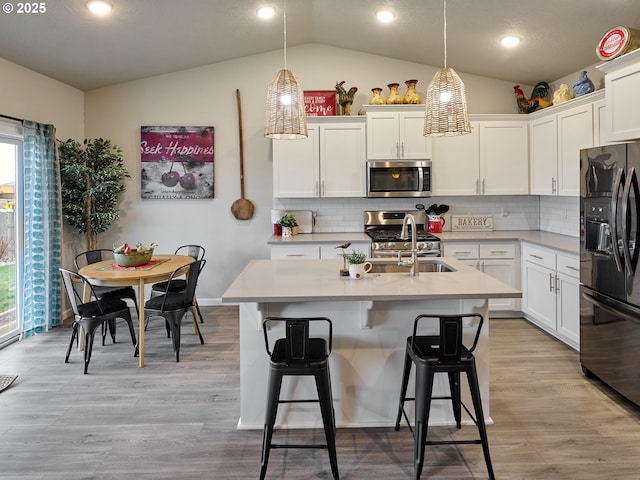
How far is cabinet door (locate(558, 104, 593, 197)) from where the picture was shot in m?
4.24

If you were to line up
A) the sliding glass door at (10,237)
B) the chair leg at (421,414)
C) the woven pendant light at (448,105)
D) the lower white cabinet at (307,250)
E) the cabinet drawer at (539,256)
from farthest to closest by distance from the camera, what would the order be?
the lower white cabinet at (307,250) < the sliding glass door at (10,237) < the cabinet drawer at (539,256) < the woven pendant light at (448,105) < the chair leg at (421,414)

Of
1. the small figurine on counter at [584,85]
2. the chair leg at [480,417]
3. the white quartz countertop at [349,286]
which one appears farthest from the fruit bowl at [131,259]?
the small figurine on counter at [584,85]

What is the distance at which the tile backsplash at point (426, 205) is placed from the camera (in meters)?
5.70

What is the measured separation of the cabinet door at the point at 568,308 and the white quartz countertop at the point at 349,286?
1.44 m

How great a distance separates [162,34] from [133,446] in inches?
142

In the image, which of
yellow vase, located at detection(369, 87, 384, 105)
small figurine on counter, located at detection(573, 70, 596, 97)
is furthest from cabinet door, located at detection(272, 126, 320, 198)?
small figurine on counter, located at detection(573, 70, 596, 97)

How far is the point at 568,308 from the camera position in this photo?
4062 millimetres

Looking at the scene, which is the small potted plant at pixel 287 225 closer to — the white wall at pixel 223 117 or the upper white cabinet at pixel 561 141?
the white wall at pixel 223 117

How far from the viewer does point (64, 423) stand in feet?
9.30

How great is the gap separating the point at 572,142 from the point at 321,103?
8.51 feet

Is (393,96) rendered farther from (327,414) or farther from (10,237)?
(10,237)

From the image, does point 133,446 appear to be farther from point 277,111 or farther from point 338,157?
point 338,157

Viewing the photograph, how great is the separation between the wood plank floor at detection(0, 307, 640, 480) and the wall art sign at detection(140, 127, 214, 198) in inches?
91.2

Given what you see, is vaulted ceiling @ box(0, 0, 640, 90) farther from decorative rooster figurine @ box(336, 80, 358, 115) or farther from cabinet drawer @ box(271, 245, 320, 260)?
cabinet drawer @ box(271, 245, 320, 260)
